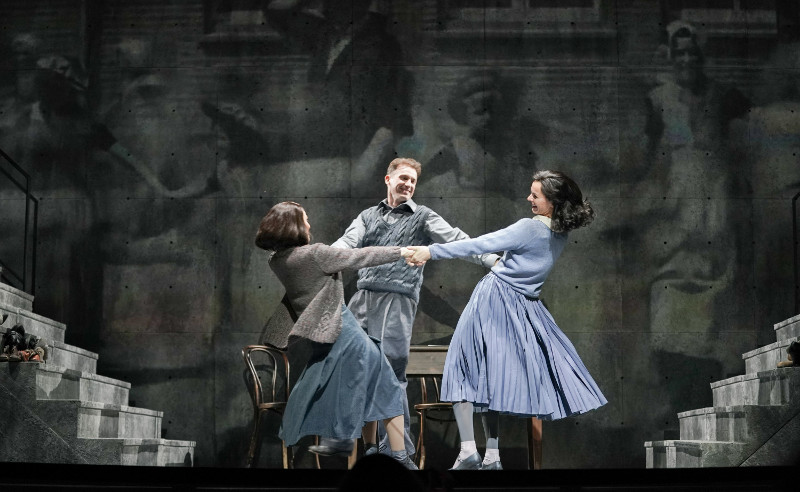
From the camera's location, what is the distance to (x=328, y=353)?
466 cm

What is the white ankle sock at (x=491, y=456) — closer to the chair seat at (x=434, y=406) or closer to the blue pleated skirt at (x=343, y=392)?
the blue pleated skirt at (x=343, y=392)

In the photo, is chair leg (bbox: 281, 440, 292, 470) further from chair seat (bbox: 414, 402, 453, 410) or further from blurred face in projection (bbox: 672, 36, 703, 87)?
blurred face in projection (bbox: 672, 36, 703, 87)

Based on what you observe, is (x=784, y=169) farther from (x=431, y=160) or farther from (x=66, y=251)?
(x=66, y=251)

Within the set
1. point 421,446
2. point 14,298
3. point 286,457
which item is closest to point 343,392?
point 286,457

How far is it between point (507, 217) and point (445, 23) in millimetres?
1600

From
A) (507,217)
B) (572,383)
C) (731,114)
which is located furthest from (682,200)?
(572,383)

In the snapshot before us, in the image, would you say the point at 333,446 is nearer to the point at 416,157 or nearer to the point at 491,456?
the point at 491,456

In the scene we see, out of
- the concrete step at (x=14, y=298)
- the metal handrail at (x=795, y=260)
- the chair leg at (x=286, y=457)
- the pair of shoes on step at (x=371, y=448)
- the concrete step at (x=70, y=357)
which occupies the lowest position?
the chair leg at (x=286, y=457)

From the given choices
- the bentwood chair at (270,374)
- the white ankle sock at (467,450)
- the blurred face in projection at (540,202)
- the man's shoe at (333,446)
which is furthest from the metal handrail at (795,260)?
the man's shoe at (333,446)

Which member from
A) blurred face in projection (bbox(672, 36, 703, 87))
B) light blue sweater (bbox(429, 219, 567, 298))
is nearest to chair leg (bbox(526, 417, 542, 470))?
light blue sweater (bbox(429, 219, 567, 298))

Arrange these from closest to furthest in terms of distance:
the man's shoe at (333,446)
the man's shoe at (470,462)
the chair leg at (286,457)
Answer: the man's shoe at (333,446), the man's shoe at (470,462), the chair leg at (286,457)

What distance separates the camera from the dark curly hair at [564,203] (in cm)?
532

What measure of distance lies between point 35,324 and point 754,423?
4432 mm

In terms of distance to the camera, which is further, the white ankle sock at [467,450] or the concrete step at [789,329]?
the concrete step at [789,329]
